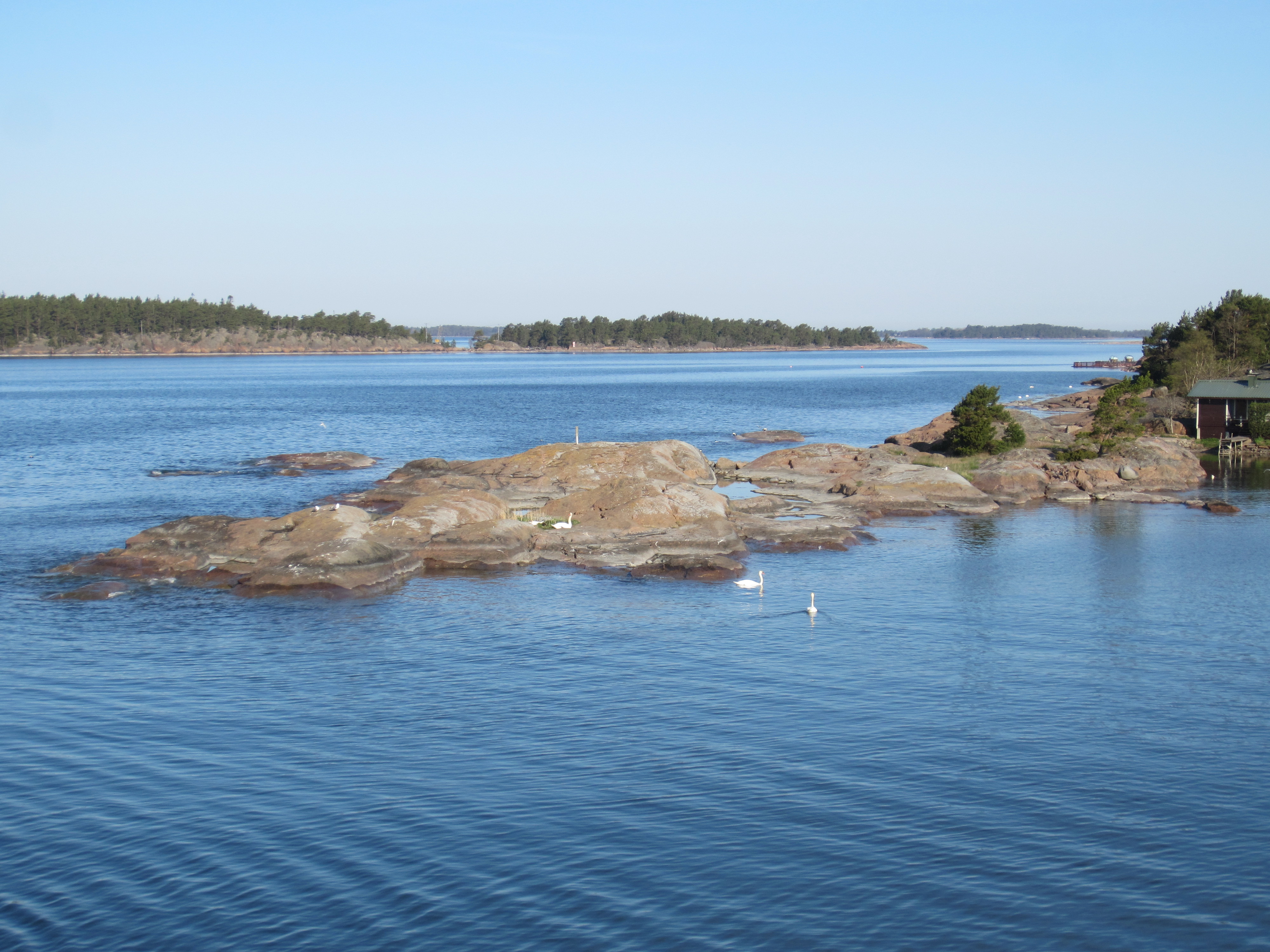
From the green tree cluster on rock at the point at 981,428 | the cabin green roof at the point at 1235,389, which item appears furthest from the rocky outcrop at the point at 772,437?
the cabin green roof at the point at 1235,389

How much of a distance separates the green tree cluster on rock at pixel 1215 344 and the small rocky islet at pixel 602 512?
1087 inches

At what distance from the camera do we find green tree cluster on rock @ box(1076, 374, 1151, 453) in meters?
61.4

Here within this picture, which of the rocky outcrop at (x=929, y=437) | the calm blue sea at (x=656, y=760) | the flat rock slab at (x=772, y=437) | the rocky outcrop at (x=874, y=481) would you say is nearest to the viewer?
the calm blue sea at (x=656, y=760)

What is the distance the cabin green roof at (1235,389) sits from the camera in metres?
71.5

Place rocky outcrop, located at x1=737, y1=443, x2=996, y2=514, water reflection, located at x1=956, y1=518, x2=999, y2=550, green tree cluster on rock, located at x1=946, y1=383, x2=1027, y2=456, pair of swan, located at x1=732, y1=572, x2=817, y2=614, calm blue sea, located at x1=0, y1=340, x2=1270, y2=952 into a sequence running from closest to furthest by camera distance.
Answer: calm blue sea, located at x1=0, y1=340, x2=1270, y2=952, pair of swan, located at x1=732, y1=572, x2=817, y2=614, water reflection, located at x1=956, y1=518, x2=999, y2=550, rocky outcrop, located at x1=737, y1=443, x2=996, y2=514, green tree cluster on rock, located at x1=946, y1=383, x2=1027, y2=456

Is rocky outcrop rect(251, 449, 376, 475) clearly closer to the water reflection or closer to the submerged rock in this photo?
the submerged rock

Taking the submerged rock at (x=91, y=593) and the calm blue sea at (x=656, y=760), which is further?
the submerged rock at (x=91, y=593)

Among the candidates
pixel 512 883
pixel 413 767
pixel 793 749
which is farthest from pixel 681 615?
pixel 512 883

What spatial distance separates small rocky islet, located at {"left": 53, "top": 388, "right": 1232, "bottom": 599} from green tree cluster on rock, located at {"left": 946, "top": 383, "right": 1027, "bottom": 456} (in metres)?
1.50

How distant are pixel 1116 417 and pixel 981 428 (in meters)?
7.35

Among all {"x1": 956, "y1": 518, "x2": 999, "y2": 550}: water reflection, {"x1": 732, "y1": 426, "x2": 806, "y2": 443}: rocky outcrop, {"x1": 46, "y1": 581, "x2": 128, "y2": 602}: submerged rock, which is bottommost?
{"x1": 46, "y1": 581, "x2": 128, "y2": 602}: submerged rock

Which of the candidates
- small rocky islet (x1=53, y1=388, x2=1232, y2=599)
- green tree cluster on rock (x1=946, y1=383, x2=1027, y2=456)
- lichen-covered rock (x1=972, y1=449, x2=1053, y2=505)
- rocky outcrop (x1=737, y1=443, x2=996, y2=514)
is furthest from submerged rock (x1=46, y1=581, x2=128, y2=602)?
green tree cluster on rock (x1=946, y1=383, x2=1027, y2=456)

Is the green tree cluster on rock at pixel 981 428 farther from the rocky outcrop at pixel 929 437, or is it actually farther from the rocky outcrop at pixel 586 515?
the rocky outcrop at pixel 586 515

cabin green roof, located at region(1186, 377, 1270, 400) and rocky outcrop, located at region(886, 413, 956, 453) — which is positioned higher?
cabin green roof, located at region(1186, 377, 1270, 400)
